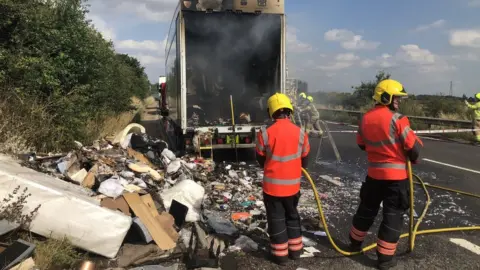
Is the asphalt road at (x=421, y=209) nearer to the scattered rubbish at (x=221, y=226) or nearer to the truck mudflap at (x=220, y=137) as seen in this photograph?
the scattered rubbish at (x=221, y=226)

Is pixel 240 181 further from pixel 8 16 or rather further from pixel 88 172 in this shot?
pixel 8 16

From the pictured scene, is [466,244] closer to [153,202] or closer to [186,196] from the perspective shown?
[186,196]

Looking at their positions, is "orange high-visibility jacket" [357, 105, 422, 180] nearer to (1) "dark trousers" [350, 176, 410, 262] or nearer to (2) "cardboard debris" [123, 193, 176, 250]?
(1) "dark trousers" [350, 176, 410, 262]

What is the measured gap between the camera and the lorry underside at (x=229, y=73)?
850cm

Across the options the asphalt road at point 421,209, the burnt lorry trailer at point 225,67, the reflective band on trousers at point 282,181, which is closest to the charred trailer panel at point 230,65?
the burnt lorry trailer at point 225,67

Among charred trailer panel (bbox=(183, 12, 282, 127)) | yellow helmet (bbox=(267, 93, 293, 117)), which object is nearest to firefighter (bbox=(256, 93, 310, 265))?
yellow helmet (bbox=(267, 93, 293, 117))

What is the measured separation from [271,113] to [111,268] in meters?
2.10

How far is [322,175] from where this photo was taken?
7.94 m

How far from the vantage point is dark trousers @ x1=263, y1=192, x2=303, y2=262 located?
3.78m

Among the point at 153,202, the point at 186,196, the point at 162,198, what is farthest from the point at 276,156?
the point at 162,198

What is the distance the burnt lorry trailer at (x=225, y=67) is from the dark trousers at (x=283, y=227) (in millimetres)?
4657

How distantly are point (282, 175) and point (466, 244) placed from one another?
7.40ft

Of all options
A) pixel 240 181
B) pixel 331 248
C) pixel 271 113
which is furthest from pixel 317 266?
pixel 240 181

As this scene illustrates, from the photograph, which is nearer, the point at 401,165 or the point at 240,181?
the point at 401,165
